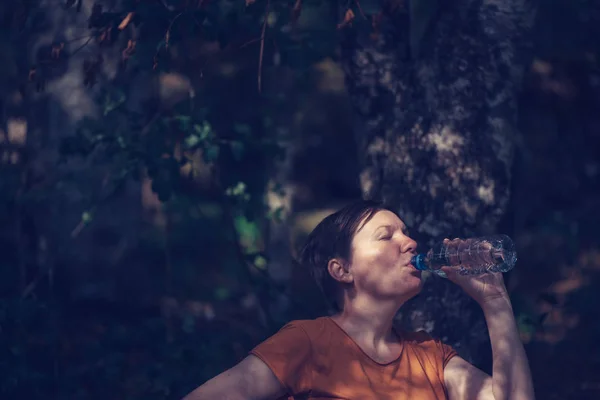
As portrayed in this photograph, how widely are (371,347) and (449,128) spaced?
1.12m

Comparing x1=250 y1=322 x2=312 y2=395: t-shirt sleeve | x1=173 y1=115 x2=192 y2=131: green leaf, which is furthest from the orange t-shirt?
x1=173 y1=115 x2=192 y2=131: green leaf

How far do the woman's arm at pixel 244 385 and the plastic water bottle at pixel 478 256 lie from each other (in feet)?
2.41

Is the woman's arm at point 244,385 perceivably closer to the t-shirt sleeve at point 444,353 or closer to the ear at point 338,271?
the ear at point 338,271

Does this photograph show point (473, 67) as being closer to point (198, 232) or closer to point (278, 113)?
point (278, 113)

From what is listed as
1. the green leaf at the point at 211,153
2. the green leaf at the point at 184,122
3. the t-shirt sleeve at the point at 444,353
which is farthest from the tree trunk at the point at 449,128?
the green leaf at the point at 184,122

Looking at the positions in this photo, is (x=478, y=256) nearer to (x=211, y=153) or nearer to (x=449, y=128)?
(x=449, y=128)

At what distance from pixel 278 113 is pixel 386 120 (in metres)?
1.24

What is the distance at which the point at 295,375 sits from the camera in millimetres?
2865

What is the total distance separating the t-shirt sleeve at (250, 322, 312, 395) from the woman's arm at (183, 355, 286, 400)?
0.07 feet

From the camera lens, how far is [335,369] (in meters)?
2.92

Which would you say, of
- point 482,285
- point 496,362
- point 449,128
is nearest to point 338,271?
point 482,285

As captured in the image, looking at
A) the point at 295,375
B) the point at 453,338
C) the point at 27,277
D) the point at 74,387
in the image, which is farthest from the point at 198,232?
the point at 295,375

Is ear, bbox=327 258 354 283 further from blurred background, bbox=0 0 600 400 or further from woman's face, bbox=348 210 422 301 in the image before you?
blurred background, bbox=0 0 600 400

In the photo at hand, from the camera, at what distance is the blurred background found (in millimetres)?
3744
